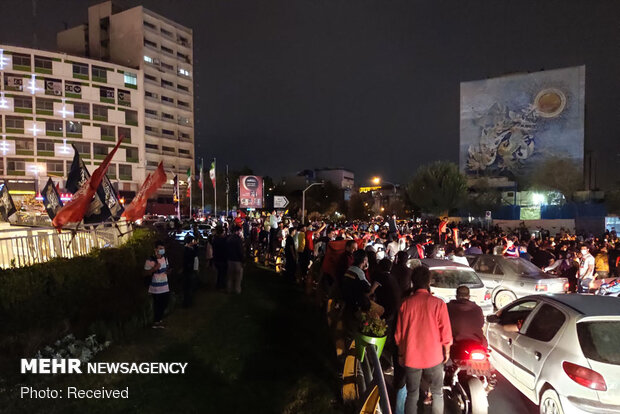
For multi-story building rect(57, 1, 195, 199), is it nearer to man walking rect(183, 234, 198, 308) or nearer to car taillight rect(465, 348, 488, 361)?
man walking rect(183, 234, 198, 308)

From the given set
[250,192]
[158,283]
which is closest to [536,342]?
[158,283]

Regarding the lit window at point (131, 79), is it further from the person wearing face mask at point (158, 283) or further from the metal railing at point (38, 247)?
the person wearing face mask at point (158, 283)

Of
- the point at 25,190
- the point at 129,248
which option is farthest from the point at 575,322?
the point at 25,190

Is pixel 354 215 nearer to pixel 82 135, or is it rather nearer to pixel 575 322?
pixel 82 135

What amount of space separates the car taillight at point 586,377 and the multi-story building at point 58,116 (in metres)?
59.0

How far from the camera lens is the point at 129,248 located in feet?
32.0

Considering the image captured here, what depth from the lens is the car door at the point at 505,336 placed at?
17.9 ft

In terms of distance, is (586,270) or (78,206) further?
(586,270)

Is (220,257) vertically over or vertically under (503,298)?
over

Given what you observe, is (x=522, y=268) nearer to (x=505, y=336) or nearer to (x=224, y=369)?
(x=505, y=336)

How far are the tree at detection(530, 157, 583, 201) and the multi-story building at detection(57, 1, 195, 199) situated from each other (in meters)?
61.7

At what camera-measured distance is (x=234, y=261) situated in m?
10.9

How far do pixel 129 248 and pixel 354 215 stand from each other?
196ft

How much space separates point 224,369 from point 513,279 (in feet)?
25.5
